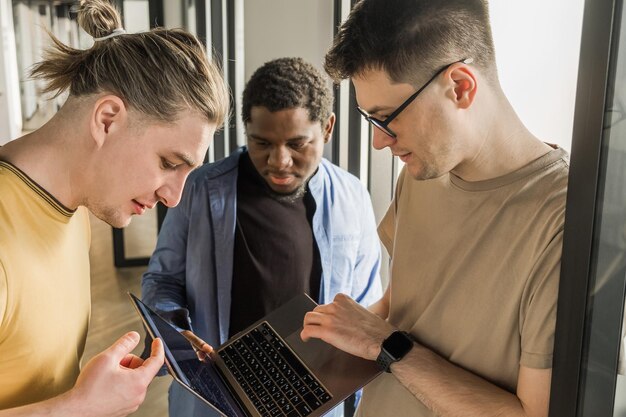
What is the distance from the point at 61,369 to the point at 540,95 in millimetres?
1042

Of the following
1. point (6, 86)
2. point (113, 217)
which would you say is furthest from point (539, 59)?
point (6, 86)

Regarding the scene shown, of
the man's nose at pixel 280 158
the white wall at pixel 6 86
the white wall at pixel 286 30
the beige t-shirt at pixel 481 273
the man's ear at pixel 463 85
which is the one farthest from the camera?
the white wall at pixel 6 86

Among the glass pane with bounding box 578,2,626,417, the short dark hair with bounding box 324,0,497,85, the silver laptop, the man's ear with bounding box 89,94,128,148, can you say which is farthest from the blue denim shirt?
the glass pane with bounding box 578,2,626,417

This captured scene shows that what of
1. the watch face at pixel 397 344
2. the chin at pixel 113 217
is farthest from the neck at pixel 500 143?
the chin at pixel 113 217

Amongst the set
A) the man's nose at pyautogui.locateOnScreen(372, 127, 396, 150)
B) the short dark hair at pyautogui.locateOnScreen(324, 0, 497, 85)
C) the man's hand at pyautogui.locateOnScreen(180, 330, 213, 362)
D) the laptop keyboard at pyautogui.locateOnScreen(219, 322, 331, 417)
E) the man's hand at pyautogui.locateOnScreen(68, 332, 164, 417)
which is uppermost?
the short dark hair at pyautogui.locateOnScreen(324, 0, 497, 85)

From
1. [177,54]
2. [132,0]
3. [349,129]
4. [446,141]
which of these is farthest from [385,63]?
[132,0]

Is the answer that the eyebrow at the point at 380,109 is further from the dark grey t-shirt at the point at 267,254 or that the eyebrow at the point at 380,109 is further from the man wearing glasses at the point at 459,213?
the dark grey t-shirt at the point at 267,254

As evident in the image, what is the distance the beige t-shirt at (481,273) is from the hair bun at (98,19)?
67 cm

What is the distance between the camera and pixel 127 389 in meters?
0.89

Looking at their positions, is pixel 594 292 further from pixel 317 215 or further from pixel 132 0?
pixel 132 0

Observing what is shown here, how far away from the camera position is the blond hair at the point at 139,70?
0.96 metres

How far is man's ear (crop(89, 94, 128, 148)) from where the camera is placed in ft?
3.08

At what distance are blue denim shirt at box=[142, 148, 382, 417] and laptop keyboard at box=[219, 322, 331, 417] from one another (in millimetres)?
382

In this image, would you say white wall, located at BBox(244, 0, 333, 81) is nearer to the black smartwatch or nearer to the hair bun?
the hair bun
